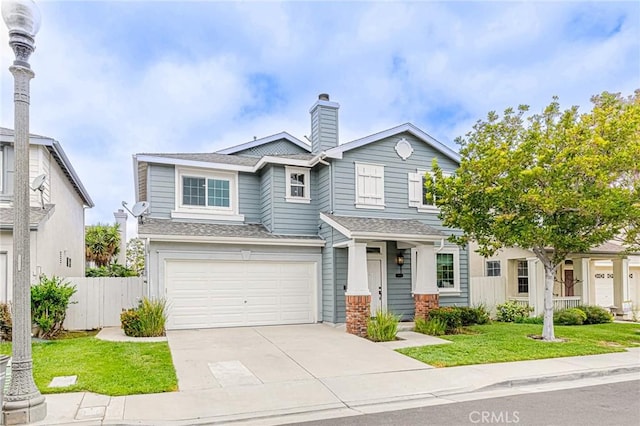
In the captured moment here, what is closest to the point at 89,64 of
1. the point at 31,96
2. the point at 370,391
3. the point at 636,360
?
the point at 31,96

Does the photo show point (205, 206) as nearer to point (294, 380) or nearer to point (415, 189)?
point (415, 189)

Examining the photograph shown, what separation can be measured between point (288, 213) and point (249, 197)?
182 cm

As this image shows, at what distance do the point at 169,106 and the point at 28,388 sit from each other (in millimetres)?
13171

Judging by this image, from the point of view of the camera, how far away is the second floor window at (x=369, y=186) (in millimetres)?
14984

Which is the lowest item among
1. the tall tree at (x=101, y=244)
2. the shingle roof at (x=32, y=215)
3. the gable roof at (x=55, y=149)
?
the tall tree at (x=101, y=244)

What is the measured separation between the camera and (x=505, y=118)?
12.7m

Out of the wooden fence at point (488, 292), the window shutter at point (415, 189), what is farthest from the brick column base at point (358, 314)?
the wooden fence at point (488, 292)

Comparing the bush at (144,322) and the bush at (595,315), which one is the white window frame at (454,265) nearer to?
the bush at (595,315)

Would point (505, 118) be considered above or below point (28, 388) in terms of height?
above

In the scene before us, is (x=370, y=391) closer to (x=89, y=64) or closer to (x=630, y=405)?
(x=630, y=405)

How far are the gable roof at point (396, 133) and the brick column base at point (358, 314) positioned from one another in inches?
179

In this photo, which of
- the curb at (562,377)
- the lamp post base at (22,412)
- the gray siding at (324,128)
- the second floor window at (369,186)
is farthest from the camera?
the gray siding at (324,128)

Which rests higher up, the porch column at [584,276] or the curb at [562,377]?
the porch column at [584,276]

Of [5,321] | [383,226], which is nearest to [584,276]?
[383,226]
